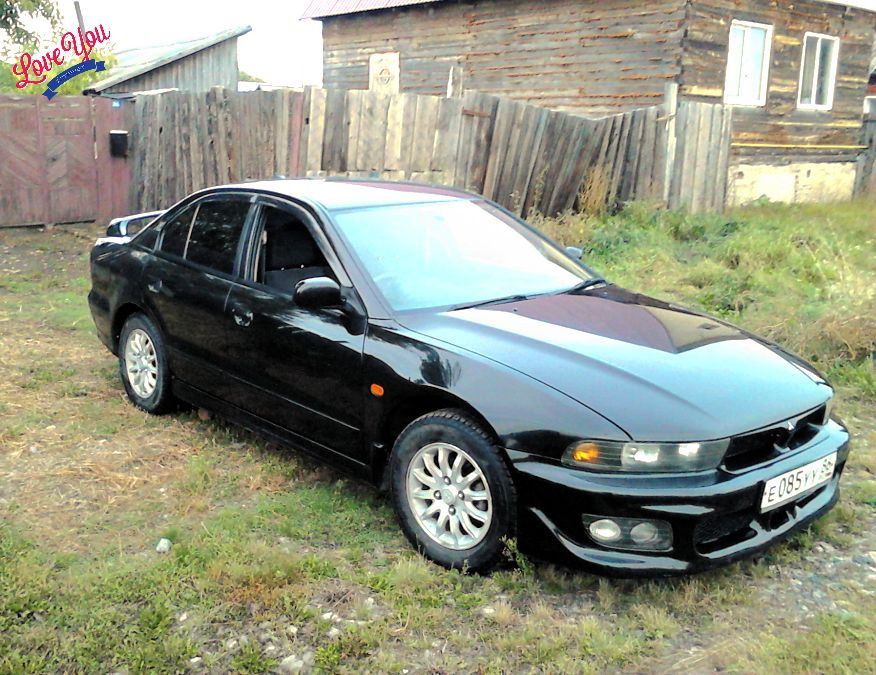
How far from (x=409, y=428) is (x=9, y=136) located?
11.5 m

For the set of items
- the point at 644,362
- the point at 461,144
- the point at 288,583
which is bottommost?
the point at 288,583

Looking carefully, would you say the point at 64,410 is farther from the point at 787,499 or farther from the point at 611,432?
the point at 787,499

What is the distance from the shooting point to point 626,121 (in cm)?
1115

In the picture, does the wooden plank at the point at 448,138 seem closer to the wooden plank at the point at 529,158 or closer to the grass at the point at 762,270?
the wooden plank at the point at 529,158

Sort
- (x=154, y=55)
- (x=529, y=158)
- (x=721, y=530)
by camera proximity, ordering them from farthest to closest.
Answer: (x=154, y=55)
(x=529, y=158)
(x=721, y=530)

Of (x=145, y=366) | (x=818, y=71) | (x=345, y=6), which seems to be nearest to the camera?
(x=145, y=366)

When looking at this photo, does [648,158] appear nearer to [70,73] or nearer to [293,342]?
[293,342]

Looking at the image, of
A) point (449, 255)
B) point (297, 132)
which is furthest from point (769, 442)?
point (297, 132)

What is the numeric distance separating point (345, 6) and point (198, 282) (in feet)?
51.5

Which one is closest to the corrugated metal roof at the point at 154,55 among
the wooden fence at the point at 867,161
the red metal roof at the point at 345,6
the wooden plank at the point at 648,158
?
the red metal roof at the point at 345,6

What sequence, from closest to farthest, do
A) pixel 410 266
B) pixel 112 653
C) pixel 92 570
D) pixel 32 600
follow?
pixel 112 653
pixel 32 600
pixel 92 570
pixel 410 266

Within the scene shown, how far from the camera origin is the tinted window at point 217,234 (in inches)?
190

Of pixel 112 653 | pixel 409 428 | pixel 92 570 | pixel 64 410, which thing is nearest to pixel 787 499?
pixel 409 428

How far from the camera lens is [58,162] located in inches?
525
